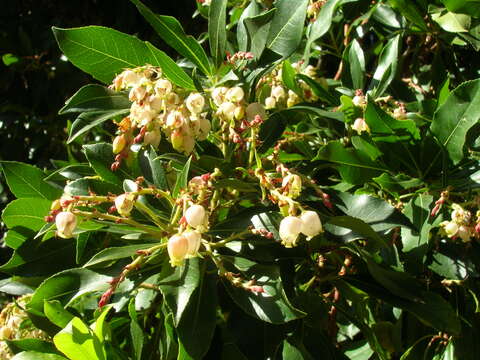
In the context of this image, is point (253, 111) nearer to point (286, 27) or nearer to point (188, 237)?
point (286, 27)

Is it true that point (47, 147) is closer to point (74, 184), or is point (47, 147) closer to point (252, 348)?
point (74, 184)

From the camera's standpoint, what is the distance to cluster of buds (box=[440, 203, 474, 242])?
122 centimetres

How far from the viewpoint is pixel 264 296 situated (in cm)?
105

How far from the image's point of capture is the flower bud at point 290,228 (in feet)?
3.23

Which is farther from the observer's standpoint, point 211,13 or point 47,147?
point 47,147

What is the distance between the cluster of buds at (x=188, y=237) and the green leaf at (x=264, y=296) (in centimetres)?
15

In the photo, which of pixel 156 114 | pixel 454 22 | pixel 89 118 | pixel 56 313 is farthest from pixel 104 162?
pixel 454 22

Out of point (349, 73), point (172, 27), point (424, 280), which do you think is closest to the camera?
point (172, 27)

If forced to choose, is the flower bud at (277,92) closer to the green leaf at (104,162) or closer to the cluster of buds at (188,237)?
the green leaf at (104,162)

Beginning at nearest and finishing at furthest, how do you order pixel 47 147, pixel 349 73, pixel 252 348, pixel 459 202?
1. pixel 252 348
2. pixel 459 202
3. pixel 349 73
4. pixel 47 147

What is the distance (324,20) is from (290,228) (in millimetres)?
845

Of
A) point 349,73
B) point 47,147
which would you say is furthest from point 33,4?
point 349,73

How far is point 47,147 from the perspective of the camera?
9.27 feet

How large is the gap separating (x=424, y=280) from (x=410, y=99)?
2.01 feet
